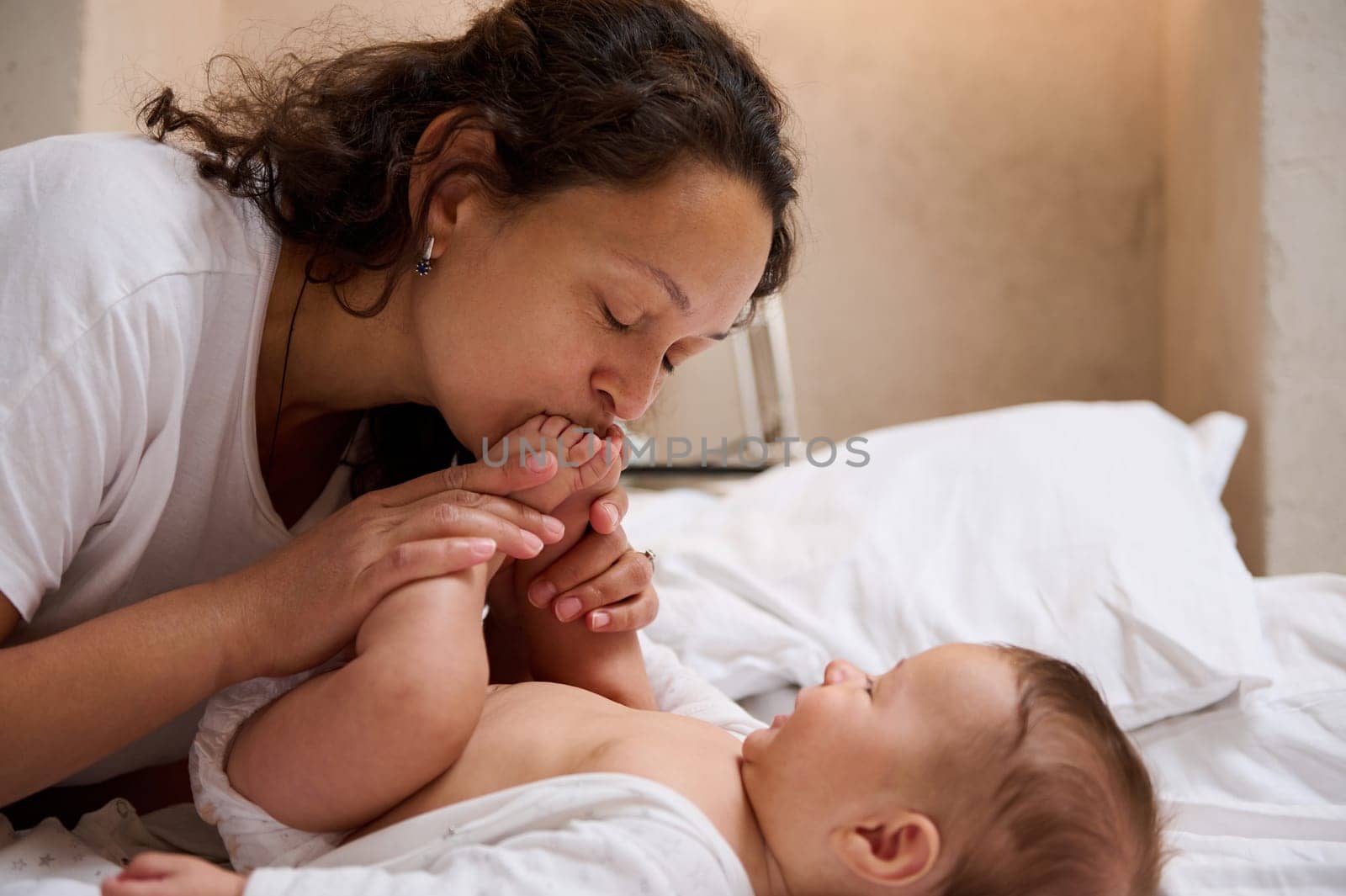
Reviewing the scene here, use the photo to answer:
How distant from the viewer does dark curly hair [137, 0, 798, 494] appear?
3.67ft

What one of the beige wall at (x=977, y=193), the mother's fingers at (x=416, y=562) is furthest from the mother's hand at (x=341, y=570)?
the beige wall at (x=977, y=193)

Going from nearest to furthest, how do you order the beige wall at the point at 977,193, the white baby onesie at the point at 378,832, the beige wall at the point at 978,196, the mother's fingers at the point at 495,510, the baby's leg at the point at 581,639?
the white baby onesie at the point at 378,832
the mother's fingers at the point at 495,510
the baby's leg at the point at 581,639
the beige wall at the point at 978,196
the beige wall at the point at 977,193

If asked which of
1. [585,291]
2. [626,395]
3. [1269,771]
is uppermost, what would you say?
[585,291]

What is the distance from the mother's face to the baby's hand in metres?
0.54

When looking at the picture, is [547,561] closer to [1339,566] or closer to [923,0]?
[1339,566]

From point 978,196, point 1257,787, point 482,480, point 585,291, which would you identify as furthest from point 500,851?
point 978,196

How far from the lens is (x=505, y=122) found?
1143 millimetres

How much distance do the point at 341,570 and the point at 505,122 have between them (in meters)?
0.49

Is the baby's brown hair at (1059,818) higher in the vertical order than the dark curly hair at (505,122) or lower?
lower

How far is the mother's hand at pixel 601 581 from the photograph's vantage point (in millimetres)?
1241

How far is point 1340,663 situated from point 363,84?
4.91 feet

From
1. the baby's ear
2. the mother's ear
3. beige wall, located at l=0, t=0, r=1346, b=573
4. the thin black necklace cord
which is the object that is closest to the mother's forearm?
the thin black necklace cord

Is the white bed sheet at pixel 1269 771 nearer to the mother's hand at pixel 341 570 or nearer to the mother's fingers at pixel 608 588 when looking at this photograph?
the mother's fingers at pixel 608 588

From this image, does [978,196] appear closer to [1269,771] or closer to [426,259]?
[1269,771]
